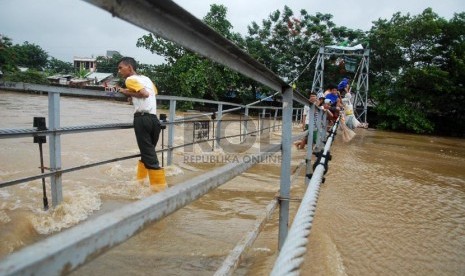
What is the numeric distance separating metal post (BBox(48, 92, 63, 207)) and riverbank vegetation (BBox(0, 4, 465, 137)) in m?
17.7

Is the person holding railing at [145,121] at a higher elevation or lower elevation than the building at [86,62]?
lower

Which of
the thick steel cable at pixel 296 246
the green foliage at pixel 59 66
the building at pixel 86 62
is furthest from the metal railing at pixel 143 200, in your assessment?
the building at pixel 86 62

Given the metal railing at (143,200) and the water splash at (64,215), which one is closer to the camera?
the metal railing at (143,200)

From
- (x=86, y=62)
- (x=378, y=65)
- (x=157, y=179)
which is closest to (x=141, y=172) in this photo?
(x=157, y=179)

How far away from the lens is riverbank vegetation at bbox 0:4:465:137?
18953 mm

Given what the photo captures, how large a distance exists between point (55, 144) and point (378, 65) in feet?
74.6

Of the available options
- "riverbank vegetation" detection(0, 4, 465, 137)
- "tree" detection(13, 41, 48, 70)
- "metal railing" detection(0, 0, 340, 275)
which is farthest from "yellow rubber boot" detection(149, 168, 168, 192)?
"tree" detection(13, 41, 48, 70)

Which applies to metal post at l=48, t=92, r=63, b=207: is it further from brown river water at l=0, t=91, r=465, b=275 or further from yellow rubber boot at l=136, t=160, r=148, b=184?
yellow rubber boot at l=136, t=160, r=148, b=184

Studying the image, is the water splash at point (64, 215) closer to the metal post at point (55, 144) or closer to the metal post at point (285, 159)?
the metal post at point (55, 144)

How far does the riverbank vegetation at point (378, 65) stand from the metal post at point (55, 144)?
698 inches

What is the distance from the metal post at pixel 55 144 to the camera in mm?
2652

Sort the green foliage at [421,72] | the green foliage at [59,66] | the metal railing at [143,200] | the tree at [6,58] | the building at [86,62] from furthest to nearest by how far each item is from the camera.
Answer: the building at [86,62]
the green foliage at [59,66]
the tree at [6,58]
the green foliage at [421,72]
the metal railing at [143,200]

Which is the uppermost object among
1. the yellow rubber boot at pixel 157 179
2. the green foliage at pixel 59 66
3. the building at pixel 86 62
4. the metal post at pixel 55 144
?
the building at pixel 86 62

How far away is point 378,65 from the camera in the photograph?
22.4 metres
